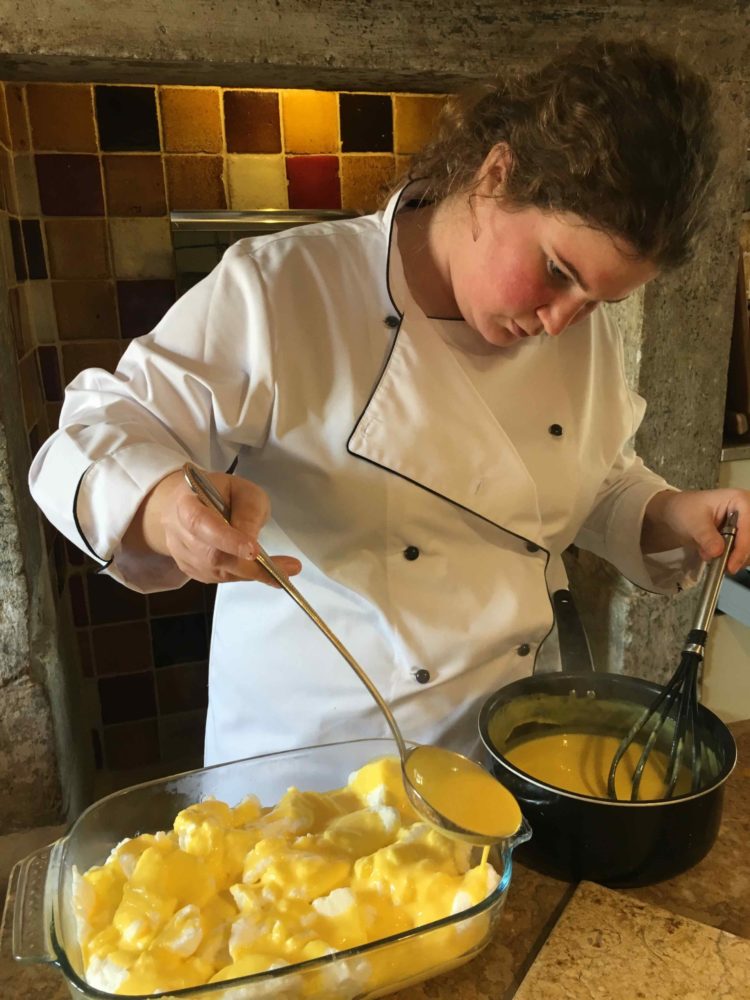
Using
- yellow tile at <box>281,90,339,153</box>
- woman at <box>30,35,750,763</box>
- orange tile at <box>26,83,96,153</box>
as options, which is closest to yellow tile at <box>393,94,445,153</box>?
yellow tile at <box>281,90,339,153</box>

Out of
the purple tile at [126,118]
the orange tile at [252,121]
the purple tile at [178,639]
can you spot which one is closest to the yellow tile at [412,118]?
the orange tile at [252,121]

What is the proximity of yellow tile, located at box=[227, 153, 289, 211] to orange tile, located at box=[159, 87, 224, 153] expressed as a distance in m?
0.07

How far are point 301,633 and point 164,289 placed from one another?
126 centimetres

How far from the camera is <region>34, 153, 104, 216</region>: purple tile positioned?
190 cm

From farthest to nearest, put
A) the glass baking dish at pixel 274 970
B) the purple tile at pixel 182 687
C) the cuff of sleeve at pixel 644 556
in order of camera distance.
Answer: the purple tile at pixel 182 687 < the cuff of sleeve at pixel 644 556 < the glass baking dish at pixel 274 970

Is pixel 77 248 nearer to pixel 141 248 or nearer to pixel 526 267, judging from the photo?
→ pixel 141 248

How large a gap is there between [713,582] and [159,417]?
64cm

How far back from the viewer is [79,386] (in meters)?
0.95

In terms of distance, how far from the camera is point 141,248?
1.99 metres

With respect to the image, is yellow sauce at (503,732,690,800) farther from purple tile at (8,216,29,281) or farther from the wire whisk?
purple tile at (8,216,29,281)

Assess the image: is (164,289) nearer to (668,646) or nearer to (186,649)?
(186,649)

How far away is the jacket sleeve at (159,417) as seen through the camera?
31.9 inches

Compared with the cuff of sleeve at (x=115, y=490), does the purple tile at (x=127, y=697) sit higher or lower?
lower

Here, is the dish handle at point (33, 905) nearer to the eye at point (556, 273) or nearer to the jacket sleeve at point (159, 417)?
the jacket sleeve at point (159, 417)
